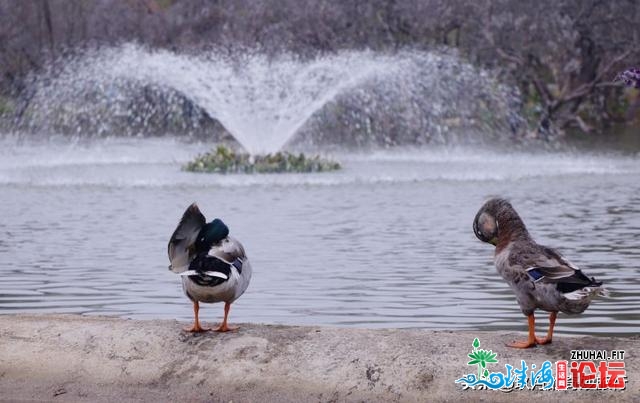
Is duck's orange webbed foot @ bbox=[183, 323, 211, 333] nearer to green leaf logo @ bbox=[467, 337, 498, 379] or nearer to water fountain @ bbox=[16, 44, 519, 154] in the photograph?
green leaf logo @ bbox=[467, 337, 498, 379]

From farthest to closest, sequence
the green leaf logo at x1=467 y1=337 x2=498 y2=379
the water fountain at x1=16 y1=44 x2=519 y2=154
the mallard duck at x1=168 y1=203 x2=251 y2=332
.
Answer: the water fountain at x1=16 y1=44 x2=519 y2=154
the mallard duck at x1=168 y1=203 x2=251 y2=332
the green leaf logo at x1=467 y1=337 x2=498 y2=379

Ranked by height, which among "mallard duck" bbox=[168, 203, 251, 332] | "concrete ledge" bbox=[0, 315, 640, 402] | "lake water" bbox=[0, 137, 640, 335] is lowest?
"lake water" bbox=[0, 137, 640, 335]

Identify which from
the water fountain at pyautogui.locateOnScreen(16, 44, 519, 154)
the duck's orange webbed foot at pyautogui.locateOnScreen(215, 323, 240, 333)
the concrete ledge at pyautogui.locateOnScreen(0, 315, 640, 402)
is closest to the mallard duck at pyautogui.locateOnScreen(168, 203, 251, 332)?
the duck's orange webbed foot at pyautogui.locateOnScreen(215, 323, 240, 333)

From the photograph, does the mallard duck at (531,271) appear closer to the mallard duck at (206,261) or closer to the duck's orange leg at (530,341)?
the duck's orange leg at (530,341)

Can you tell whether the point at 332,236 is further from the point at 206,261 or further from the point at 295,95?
the point at 295,95

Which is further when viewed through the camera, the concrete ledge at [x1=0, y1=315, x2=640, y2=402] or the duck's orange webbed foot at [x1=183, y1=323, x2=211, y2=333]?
the duck's orange webbed foot at [x1=183, y1=323, x2=211, y2=333]

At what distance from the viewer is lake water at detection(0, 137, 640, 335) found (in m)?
10.1

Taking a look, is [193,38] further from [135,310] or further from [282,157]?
[135,310]

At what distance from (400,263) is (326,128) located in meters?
33.4

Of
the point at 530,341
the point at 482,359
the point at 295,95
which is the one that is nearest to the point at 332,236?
the point at 530,341

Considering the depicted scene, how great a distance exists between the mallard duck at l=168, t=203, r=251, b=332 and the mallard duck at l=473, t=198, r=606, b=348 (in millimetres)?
1295

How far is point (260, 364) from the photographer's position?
657cm

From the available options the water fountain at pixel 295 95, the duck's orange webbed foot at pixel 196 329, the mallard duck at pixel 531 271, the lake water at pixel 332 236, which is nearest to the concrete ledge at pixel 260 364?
the duck's orange webbed foot at pixel 196 329

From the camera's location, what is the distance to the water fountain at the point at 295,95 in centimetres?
3244
